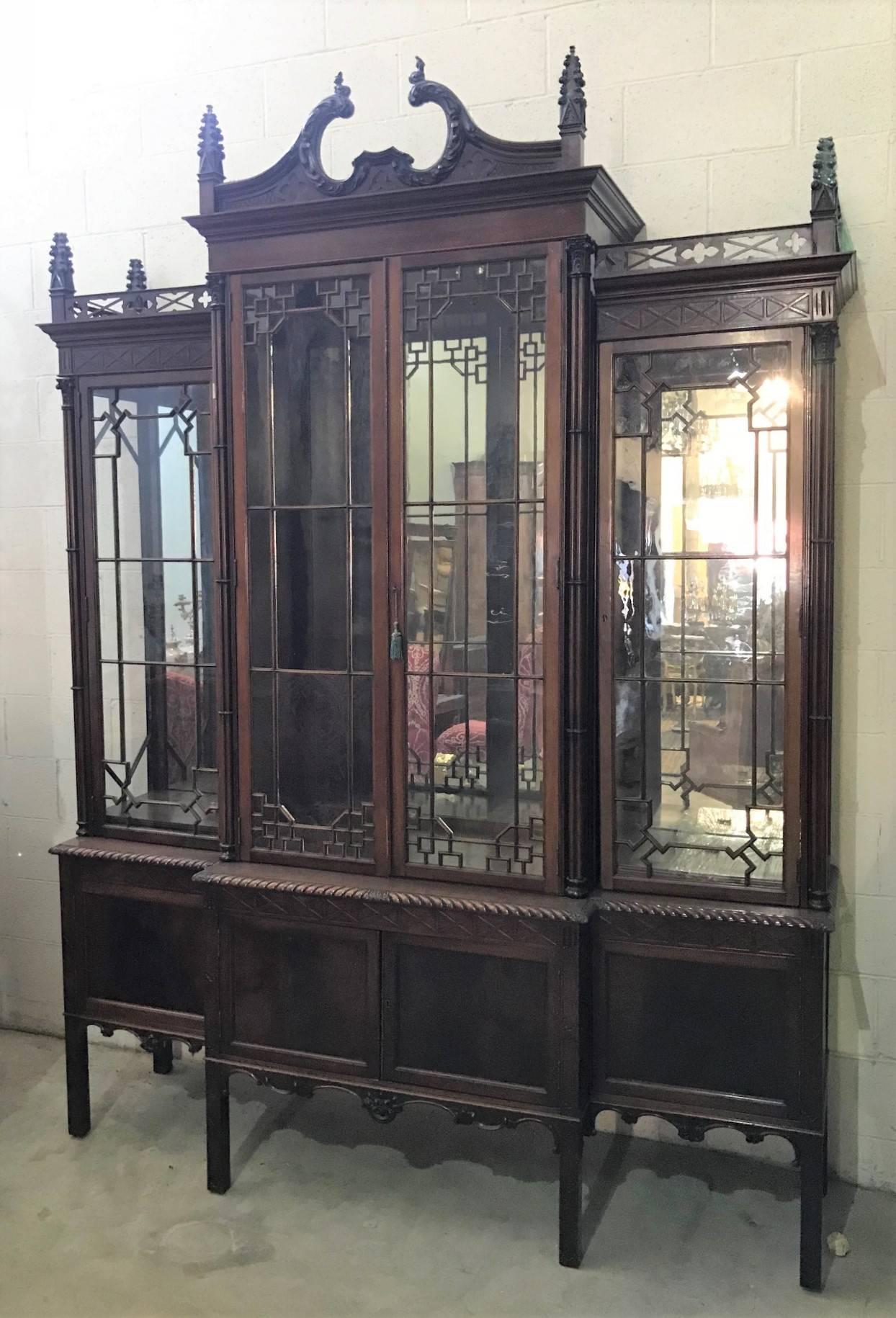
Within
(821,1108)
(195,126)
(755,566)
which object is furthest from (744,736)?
(195,126)

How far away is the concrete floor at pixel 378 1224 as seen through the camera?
7.43 ft

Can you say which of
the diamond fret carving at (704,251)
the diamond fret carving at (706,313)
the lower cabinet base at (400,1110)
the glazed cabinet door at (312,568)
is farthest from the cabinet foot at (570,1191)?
the diamond fret carving at (704,251)

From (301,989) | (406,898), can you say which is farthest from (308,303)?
(301,989)

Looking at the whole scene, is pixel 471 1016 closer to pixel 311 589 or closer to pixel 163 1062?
pixel 311 589

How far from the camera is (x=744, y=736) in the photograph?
2.40 meters

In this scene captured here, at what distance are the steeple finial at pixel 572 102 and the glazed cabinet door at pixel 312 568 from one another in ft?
1.73

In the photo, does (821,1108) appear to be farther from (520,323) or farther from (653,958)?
(520,323)

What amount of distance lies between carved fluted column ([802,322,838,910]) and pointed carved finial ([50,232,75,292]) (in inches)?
76.8

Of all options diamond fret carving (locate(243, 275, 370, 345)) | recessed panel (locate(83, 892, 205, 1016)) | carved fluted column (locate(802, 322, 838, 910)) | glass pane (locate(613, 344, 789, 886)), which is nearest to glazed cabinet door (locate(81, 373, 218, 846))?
recessed panel (locate(83, 892, 205, 1016))

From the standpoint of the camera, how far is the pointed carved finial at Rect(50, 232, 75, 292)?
2848 millimetres

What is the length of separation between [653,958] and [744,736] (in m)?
0.55

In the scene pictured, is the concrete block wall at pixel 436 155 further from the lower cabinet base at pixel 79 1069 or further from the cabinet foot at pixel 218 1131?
the cabinet foot at pixel 218 1131

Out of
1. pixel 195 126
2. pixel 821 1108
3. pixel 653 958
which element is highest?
pixel 195 126

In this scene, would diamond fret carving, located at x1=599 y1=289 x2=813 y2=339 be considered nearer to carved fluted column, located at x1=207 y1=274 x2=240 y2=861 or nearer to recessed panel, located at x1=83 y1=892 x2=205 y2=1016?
carved fluted column, located at x1=207 y1=274 x2=240 y2=861
